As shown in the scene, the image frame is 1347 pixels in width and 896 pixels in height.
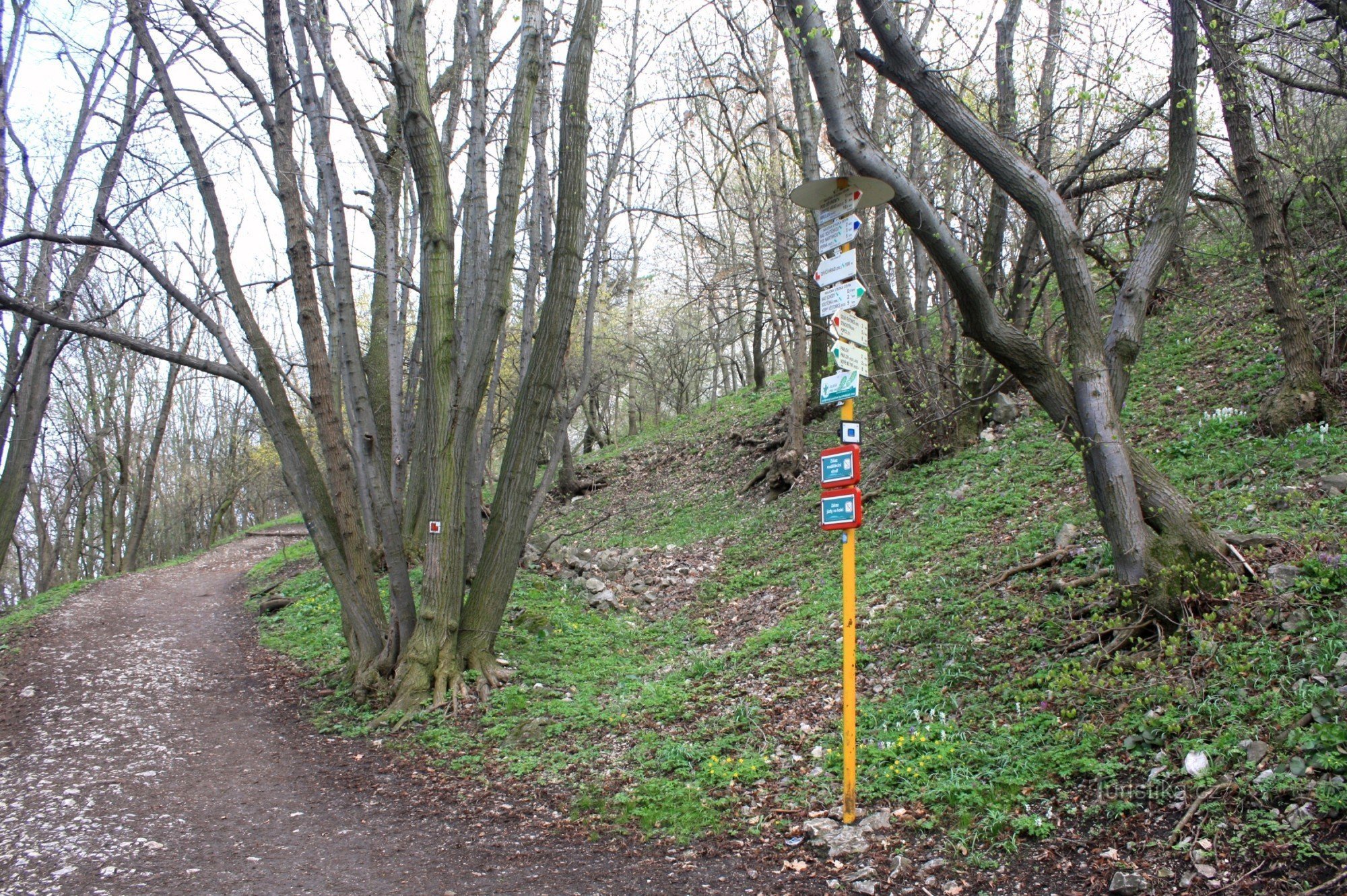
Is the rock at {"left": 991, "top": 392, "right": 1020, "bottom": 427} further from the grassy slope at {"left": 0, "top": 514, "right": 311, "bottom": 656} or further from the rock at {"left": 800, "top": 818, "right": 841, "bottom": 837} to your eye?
the grassy slope at {"left": 0, "top": 514, "right": 311, "bottom": 656}

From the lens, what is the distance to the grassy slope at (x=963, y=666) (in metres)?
3.48

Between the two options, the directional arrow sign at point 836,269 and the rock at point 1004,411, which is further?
the rock at point 1004,411

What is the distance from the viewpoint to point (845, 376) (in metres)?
3.80

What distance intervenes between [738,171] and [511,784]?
35.0 ft

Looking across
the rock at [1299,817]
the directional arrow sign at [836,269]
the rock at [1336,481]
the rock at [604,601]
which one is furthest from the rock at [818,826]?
the rock at [604,601]

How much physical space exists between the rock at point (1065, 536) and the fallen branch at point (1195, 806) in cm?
314

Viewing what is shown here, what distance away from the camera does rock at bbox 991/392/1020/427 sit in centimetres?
1030

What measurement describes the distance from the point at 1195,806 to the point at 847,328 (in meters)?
2.56

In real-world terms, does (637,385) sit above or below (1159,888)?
above

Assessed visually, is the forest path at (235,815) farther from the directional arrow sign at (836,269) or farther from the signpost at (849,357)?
the directional arrow sign at (836,269)

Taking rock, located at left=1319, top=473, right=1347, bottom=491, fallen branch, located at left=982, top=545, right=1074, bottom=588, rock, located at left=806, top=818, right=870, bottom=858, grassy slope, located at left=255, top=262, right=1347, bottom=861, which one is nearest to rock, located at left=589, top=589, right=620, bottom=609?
grassy slope, located at left=255, top=262, right=1347, bottom=861

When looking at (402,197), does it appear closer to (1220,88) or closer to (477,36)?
(477,36)

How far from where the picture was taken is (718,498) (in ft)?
43.3

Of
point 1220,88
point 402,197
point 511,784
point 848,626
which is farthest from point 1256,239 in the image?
point 402,197
